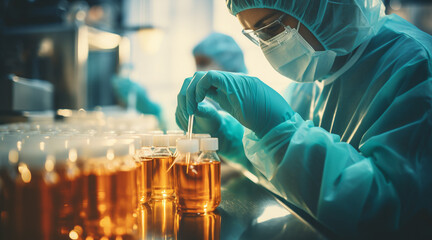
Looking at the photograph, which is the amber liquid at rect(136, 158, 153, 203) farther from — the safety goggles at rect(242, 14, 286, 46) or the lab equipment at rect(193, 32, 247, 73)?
the lab equipment at rect(193, 32, 247, 73)

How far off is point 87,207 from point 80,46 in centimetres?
244

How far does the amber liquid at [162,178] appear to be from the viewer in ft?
3.08

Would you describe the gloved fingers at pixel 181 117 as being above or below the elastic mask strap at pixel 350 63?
below

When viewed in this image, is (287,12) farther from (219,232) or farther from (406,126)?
(219,232)

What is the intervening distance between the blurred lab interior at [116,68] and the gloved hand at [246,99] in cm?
26

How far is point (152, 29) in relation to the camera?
2.95m

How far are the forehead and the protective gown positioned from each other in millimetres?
26

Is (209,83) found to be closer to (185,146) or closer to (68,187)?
(185,146)

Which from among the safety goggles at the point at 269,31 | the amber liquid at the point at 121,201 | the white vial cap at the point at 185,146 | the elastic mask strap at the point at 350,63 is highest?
the safety goggles at the point at 269,31

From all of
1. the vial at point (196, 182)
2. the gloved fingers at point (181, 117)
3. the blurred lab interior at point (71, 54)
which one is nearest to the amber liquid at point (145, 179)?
the vial at point (196, 182)

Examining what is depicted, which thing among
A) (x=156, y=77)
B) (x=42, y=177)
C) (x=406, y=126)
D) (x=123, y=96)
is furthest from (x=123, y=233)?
(x=156, y=77)

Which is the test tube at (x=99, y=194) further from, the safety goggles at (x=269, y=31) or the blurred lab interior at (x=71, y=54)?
the blurred lab interior at (x=71, y=54)

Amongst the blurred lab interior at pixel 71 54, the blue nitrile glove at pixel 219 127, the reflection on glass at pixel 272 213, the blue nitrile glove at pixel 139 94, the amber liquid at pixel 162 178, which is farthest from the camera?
the blue nitrile glove at pixel 139 94

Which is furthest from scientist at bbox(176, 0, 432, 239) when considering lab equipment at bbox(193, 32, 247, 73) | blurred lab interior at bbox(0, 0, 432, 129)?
lab equipment at bbox(193, 32, 247, 73)
